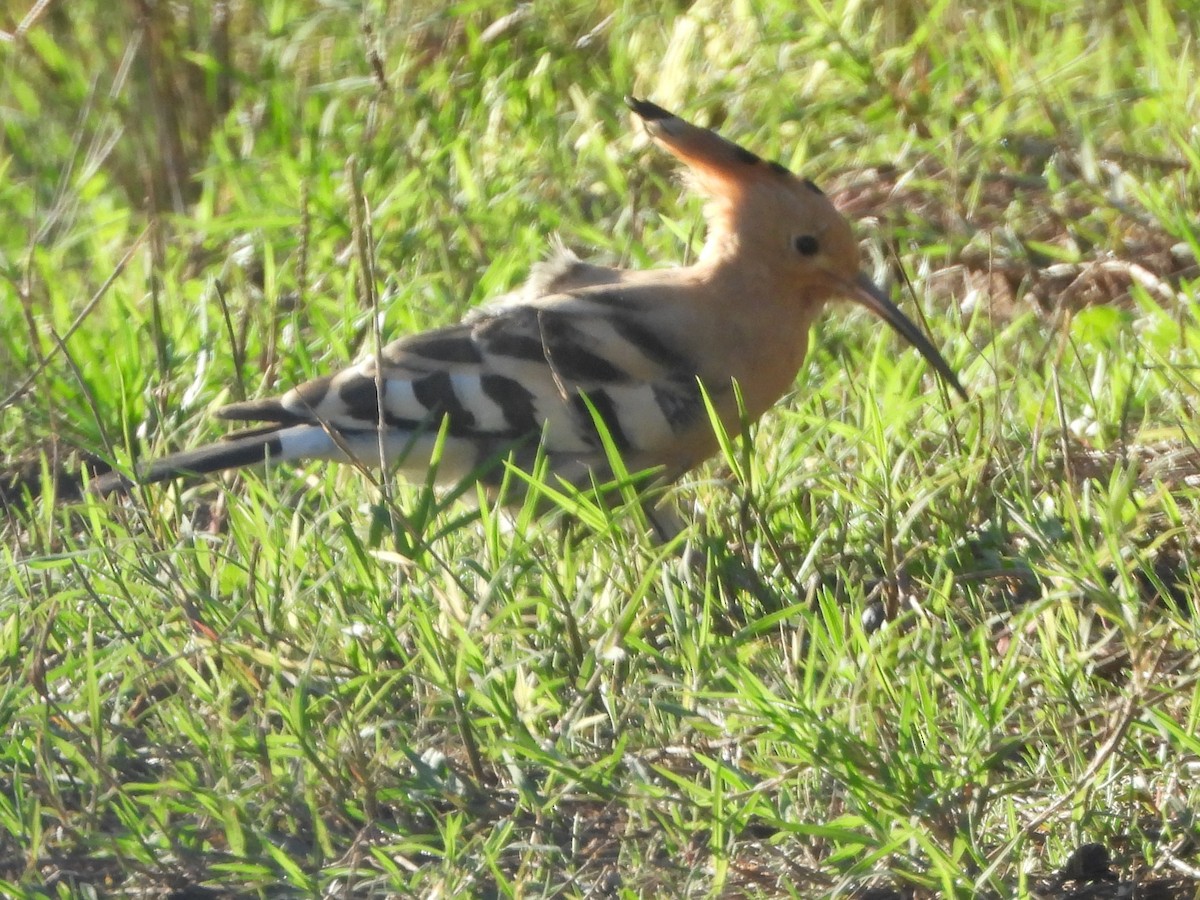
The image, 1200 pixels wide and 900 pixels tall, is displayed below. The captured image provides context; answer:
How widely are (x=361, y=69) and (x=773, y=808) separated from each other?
124 inches

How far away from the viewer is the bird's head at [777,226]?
10.6 ft

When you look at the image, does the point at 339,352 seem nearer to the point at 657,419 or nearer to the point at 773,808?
the point at 657,419

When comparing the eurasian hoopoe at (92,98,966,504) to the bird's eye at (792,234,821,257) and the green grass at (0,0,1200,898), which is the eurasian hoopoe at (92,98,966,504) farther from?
the green grass at (0,0,1200,898)

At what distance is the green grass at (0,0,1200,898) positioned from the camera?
1.91m

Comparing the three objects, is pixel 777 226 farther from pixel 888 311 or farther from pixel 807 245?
pixel 888 311

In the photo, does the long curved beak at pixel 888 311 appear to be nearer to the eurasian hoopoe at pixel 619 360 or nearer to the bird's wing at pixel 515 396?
the eurasian hoopoe at pixel 619 360

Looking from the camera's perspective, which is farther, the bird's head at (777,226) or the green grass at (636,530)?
the bird's head at (777,226)

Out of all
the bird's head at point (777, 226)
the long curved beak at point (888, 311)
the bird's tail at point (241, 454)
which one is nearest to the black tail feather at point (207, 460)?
the bird's tail at point (241, 454)

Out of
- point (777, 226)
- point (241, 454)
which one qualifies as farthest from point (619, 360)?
point (241, 454)

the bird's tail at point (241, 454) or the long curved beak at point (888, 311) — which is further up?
the bird's tail at point (241, 454)

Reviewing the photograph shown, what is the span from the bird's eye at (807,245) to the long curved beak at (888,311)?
10 centimetres

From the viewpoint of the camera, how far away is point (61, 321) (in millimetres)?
3732

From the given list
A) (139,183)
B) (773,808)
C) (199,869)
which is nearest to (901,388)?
(773,808)

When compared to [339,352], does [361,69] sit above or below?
above
